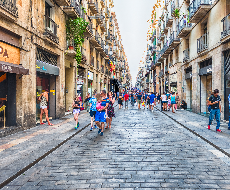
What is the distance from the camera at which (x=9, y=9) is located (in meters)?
8.24

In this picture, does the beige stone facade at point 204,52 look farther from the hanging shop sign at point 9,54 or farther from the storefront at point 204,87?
the hanging shop sign at point 9,54

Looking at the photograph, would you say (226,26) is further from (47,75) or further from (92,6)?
(92,6)

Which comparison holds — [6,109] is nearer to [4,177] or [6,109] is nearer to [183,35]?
[4,177]

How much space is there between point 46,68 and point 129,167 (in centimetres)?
934

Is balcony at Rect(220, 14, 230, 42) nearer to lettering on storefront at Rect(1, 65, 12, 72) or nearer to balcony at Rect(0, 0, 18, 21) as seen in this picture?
balcony at Rect(0, 0, 18, 21)

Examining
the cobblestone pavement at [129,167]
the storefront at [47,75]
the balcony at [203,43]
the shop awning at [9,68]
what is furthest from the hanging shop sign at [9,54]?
the balcony at [203,43]

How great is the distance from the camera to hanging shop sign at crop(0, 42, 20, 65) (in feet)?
27.0

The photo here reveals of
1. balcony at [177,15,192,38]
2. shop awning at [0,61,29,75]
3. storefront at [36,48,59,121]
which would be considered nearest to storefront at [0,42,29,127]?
shop awning at [0,61,29,75]

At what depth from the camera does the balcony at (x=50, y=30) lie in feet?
38.6

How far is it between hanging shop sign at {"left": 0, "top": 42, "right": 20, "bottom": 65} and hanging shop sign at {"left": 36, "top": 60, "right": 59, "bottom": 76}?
74.3 inches

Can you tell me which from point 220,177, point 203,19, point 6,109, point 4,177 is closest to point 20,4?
point 6,109

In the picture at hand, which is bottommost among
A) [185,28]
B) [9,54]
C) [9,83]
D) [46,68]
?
[9,83]

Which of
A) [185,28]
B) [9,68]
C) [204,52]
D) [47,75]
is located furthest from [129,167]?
[185,28]

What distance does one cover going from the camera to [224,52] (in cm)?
1244
